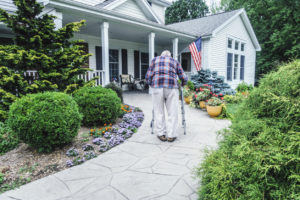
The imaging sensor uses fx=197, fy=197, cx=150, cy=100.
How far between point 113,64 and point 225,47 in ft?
24.0

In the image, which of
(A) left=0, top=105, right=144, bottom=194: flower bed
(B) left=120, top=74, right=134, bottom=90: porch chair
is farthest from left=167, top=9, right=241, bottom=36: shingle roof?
(A) left=0, top=105, right=144, bottom=194: flower bed

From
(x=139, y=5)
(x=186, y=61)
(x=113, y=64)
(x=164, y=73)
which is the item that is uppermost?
(x=139, y=5)

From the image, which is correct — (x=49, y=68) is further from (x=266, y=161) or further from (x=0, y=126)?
(x=266, y=161)

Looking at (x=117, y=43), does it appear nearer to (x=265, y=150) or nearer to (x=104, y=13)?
(x=104, y=13)

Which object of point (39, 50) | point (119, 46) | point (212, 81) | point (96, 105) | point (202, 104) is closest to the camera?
point (96, 105)

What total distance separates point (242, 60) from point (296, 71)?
1494 cm

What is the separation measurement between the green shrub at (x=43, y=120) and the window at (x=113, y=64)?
7899 mm

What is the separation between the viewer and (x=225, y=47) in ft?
42.1

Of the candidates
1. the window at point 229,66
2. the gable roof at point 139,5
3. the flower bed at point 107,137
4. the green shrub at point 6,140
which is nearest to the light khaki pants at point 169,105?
the flower bed at point 107,137

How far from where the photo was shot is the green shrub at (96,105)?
4527mm

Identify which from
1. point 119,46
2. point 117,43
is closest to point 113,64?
point 119,46

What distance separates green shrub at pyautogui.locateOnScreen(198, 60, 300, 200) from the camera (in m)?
1.23

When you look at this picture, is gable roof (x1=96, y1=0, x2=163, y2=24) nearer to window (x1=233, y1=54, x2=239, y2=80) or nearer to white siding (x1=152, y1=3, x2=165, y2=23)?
white siding (x1=152, y1=3, x2=165, y2=23)

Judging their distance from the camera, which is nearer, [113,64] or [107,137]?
[107,137]
